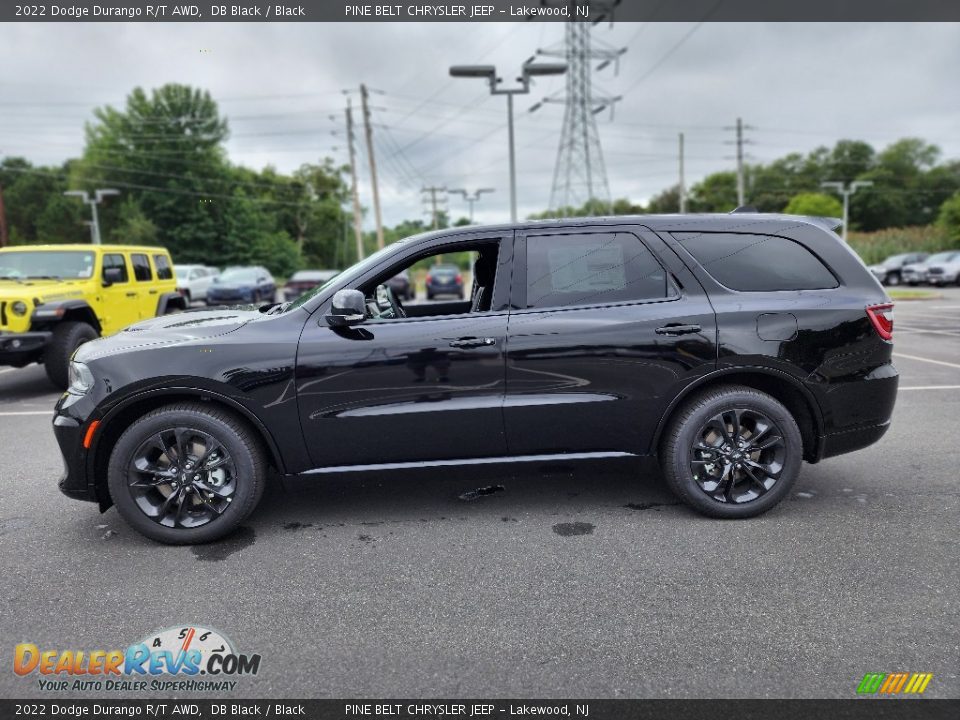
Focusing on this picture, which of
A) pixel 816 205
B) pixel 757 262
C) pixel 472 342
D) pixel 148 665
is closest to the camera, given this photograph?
pixel 148 665

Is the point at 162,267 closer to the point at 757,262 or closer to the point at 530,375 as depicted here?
the point at 530,375

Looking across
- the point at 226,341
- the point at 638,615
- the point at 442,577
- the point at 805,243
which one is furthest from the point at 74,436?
the point at 805,243

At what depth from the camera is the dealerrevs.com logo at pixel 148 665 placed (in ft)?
7.86

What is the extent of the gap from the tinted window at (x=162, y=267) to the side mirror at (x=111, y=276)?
5.58 ft

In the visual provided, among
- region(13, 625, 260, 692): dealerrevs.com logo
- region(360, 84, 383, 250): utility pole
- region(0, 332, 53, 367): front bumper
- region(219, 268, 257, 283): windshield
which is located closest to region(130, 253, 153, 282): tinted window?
region(0, 332, 53, 367): front bumper

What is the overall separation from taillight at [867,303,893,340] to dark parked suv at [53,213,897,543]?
0.01 metres

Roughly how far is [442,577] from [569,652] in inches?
32.8

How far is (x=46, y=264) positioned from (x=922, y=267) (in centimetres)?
3317

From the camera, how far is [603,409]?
3.68 meters

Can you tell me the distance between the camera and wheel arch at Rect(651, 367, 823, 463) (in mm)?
3703

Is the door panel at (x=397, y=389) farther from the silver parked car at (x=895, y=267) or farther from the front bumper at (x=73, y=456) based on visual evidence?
the silver parked car at (x=895, y=267)

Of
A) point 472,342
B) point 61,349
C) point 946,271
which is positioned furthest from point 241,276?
point 946,271

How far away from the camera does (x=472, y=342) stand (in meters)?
3.59

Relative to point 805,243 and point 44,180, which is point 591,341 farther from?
point 44,180
